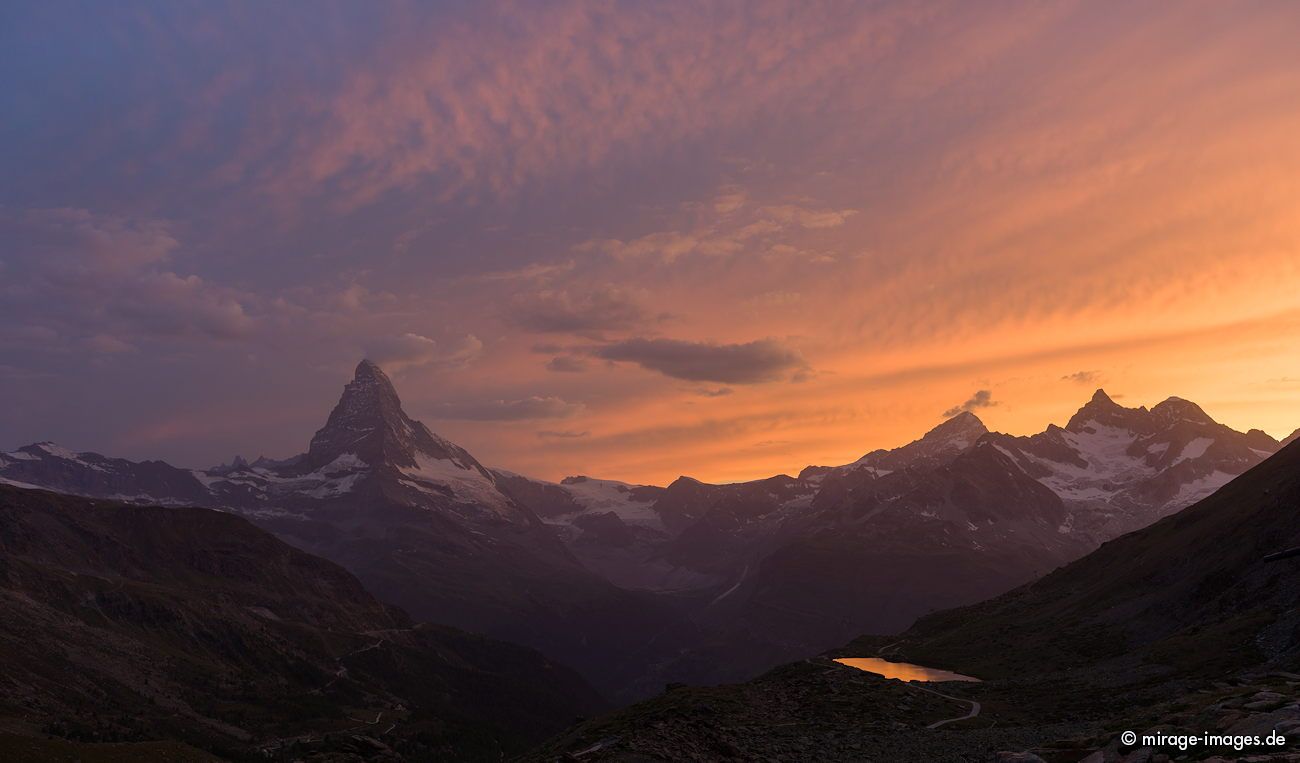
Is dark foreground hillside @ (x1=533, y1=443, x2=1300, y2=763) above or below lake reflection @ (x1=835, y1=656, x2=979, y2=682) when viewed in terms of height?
above

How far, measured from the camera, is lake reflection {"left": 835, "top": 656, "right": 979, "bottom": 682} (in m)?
128

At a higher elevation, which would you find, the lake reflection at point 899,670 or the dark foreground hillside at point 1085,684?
the dark foreground hillside at point 1085,684

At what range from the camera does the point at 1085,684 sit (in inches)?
4021

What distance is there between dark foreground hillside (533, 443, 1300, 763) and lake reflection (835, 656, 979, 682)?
12.1 ft

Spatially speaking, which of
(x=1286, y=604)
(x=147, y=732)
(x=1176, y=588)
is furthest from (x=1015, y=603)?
(x=147, y=732)

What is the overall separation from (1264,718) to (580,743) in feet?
155

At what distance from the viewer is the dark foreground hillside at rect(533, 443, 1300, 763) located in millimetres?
57788

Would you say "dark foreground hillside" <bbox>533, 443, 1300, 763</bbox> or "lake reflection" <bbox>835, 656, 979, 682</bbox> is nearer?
"dark foreground hillside" <bbox>533, 443, 1300, 763</bbox>

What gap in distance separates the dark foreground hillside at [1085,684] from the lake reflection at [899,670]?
146 inches

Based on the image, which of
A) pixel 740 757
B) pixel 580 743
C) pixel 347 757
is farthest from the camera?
pixel 347 757

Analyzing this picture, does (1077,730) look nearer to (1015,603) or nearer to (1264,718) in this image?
(1264,718)

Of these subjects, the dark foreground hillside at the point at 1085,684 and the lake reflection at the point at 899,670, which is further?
the lake reflection at the point at 899,670

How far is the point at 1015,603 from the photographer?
653 ft

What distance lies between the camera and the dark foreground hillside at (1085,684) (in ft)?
190
